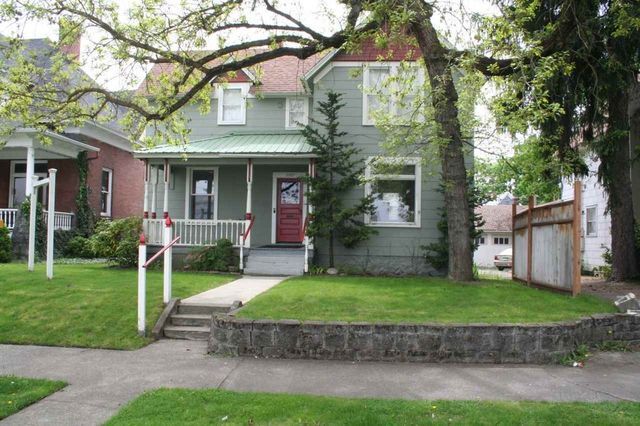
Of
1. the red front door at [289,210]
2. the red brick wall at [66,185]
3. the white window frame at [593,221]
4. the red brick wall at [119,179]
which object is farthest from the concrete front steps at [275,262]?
the white window frame at [593,221]

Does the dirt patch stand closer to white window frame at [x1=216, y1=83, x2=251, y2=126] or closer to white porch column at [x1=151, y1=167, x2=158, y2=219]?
white window frame at [x1=216, y1=83, x2=251, y2=126]

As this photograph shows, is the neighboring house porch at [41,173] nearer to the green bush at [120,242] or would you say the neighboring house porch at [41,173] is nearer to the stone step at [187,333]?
the green bush at [120,242]

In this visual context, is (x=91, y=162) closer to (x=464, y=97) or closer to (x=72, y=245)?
(x=72, y=245)

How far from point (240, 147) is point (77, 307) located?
7439mm

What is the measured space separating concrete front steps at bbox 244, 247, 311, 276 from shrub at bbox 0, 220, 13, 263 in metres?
7.46

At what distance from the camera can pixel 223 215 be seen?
54.7ft

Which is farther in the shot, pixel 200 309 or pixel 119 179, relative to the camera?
pixel 119 179

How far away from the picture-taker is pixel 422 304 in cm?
843

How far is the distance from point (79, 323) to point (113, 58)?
6.08 meters

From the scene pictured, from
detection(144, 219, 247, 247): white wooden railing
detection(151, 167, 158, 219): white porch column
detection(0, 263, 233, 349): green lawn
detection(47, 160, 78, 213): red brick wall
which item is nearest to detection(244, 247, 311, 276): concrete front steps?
detection(144, 219, 247, 247): white wooden railing

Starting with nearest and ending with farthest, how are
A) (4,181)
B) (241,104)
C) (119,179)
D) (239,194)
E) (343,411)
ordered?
(343,411) → (239,194) → (241,104) → (4,181) → (119,179)

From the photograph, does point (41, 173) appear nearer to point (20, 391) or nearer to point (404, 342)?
point (20, 391)

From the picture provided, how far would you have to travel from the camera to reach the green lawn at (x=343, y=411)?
14.5ft

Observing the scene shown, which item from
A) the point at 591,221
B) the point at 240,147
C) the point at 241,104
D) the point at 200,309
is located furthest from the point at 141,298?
the point at 591,221
